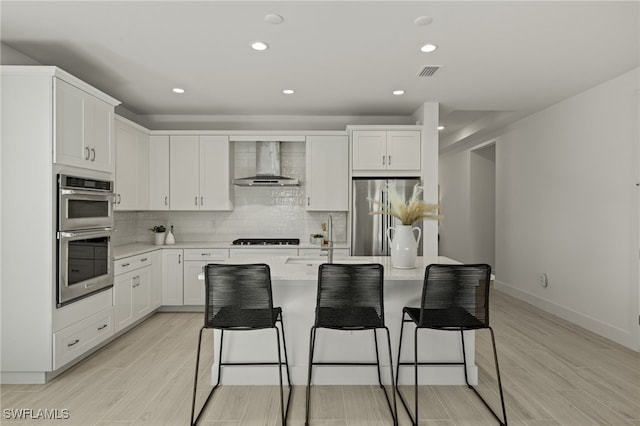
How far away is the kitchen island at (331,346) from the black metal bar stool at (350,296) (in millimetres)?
468

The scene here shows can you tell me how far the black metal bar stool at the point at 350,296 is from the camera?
2322mm

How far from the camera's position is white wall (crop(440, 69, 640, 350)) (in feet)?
12.3

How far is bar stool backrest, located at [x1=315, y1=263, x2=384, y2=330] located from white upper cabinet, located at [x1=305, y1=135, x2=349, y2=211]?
285 centimetres

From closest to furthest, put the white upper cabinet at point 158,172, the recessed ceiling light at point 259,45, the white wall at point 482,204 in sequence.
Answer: the recessed ceiling light at point 259,45, the white upper cabinet at point 158,172, the white wall at point 482,204

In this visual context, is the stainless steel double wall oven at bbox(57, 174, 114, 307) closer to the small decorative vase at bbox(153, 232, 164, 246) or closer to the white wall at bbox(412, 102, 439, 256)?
the small decorative vase at bbox(153, 232, 164, 246)

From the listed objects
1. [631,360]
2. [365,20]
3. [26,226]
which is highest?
[365,20]

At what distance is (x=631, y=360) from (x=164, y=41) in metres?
4.94

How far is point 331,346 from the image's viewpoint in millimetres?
2832

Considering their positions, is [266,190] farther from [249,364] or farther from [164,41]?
[249,364]

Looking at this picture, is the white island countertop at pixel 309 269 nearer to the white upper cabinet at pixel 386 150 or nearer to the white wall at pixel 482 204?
the white upper cabinet at pixel 386 150

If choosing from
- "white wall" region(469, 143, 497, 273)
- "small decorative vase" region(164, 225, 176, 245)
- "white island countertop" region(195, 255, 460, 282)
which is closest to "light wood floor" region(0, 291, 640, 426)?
"white island countertop" region(195, 255, 460, 282)

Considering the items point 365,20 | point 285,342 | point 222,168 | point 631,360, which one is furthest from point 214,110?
point 631,360

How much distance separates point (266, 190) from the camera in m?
5.53

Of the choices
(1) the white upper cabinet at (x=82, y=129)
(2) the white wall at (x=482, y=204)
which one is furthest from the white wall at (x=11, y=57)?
(2) the white wall at (x=482, y=204)
